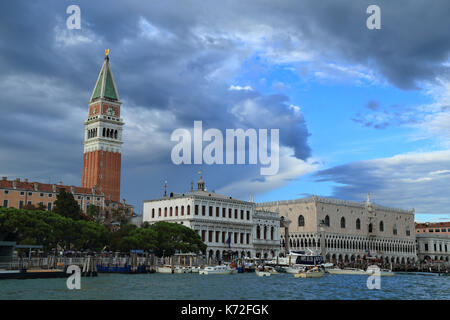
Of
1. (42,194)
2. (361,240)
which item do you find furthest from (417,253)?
(42,194)

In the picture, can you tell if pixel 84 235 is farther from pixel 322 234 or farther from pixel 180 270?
pixel 322 234

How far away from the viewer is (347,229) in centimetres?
10862

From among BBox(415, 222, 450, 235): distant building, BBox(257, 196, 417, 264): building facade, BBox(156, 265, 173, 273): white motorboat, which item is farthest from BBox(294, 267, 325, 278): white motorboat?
BBox(415, 222, 450, 235): distant building

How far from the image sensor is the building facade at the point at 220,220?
247 feet

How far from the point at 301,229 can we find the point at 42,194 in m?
49.7

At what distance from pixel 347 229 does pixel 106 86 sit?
60.9 m

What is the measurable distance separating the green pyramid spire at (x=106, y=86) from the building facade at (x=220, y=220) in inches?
1621

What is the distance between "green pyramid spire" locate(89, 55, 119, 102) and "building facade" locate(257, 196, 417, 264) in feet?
134

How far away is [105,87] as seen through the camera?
11544cm

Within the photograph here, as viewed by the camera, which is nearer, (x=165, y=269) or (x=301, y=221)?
(x=165, y=269)

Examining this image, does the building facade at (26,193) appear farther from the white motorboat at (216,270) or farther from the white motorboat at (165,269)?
the white motorboat at (216,270)

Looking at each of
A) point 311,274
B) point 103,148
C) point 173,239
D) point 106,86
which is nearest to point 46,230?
point 173,239

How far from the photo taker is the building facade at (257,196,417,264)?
102625 mm

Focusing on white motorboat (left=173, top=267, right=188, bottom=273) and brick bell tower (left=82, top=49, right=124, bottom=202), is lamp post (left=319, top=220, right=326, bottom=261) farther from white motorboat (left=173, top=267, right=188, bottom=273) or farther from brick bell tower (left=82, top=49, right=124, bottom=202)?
white motorboat (left=173, top=267, right=188, bottom=273)
